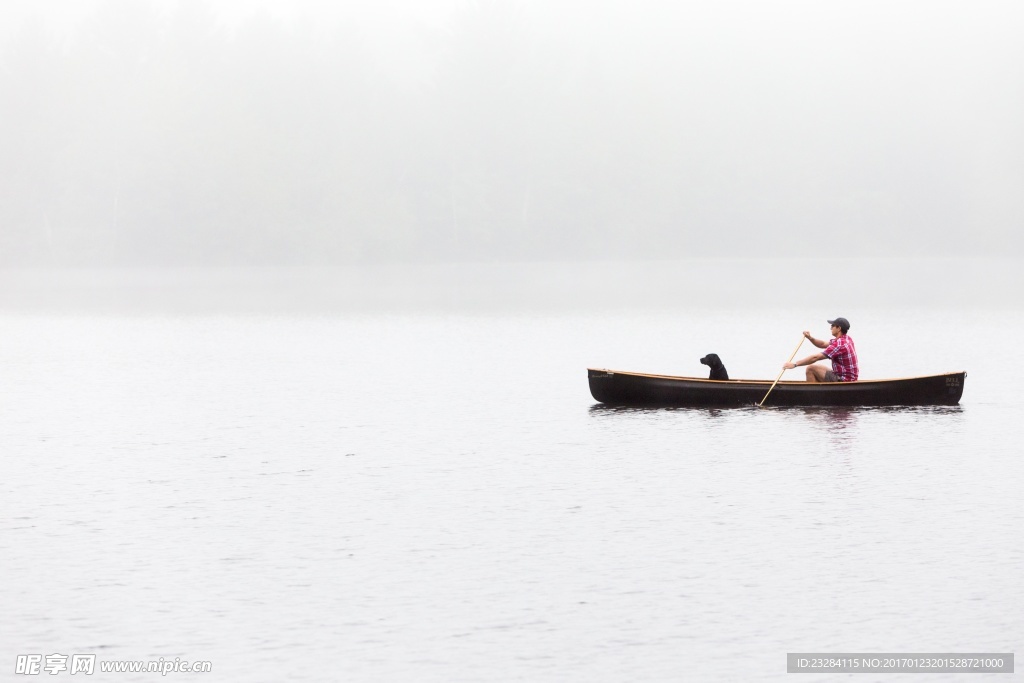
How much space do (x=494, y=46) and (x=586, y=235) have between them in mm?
17070

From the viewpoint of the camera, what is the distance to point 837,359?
29453 mm

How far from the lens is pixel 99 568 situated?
57.0 ft

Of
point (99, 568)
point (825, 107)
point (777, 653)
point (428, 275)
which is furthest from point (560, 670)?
point (825, 107)

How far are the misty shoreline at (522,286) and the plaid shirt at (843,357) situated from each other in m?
36.8

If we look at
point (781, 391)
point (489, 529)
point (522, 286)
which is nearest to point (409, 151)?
point (522, 286)

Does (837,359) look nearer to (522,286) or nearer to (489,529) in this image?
(489,529)

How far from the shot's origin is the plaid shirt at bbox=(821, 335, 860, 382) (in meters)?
29.2

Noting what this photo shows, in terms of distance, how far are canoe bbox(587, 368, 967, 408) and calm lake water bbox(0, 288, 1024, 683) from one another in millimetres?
359

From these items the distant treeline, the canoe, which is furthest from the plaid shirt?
the distant treeline

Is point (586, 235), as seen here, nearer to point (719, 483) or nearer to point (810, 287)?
point (810, 287)

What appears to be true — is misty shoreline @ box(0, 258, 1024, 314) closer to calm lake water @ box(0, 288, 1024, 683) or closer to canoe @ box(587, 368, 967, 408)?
calm lake water @ box(0, 288, 1024, 683)

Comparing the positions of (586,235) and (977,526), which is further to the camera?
(586,235)

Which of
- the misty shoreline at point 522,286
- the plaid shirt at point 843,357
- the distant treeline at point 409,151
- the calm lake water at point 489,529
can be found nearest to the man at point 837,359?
the plaid shirt at point 843,357

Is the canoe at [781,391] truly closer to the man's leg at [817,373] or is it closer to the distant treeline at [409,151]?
the man's leg at [817,373]
